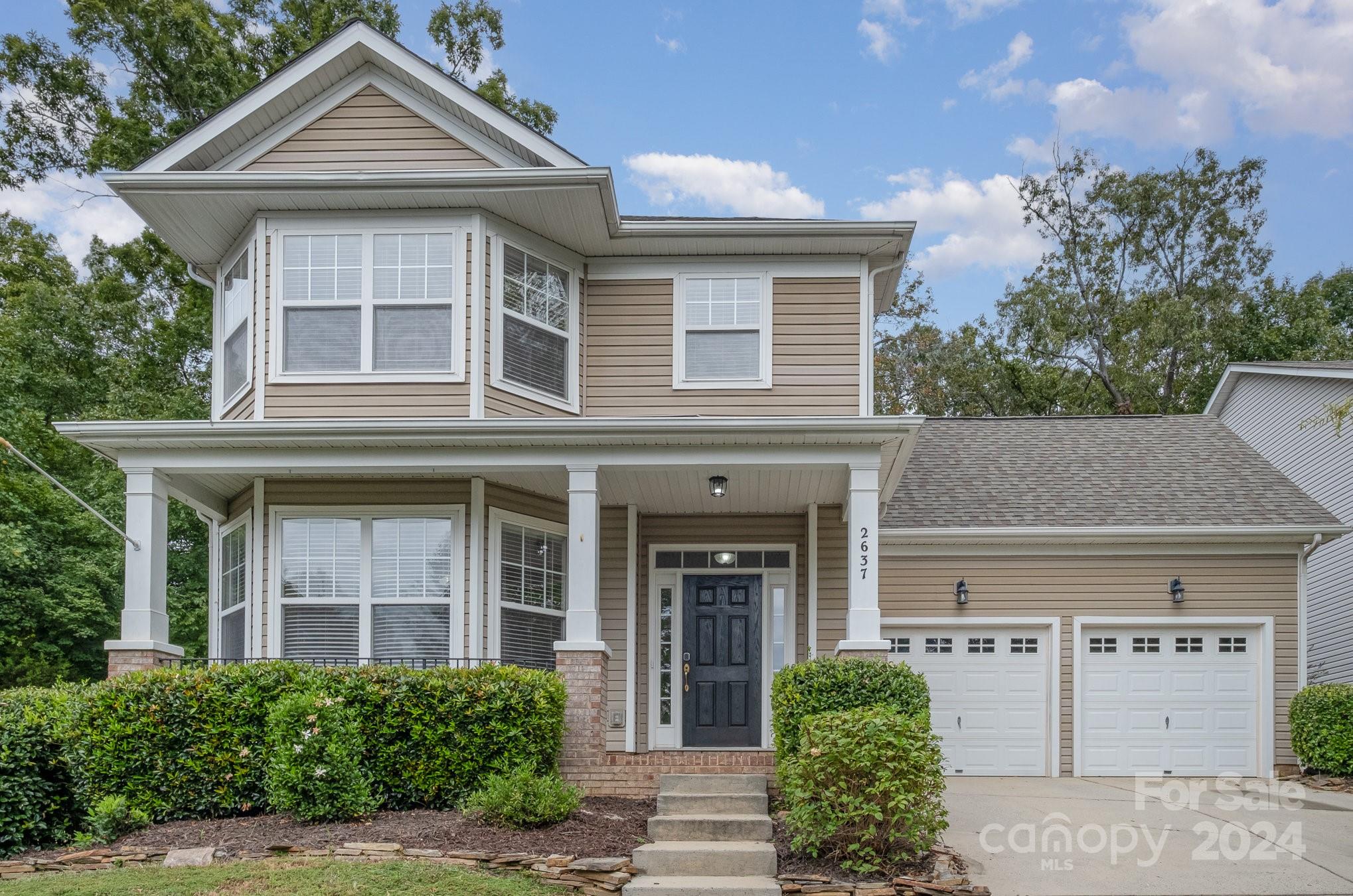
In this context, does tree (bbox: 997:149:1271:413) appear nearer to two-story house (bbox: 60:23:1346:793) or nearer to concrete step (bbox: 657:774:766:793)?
two-story house (bbox: 60:23:1346:793)

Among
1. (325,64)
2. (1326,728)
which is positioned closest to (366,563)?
(325,64)

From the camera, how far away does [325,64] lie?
35.6 feet

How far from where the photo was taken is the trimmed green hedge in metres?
8.55

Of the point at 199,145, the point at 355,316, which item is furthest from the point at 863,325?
the point at 199,145

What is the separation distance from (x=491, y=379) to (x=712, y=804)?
4.25 m

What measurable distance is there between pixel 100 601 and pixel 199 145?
908 cm

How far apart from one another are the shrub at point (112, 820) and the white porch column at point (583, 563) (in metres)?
3.31

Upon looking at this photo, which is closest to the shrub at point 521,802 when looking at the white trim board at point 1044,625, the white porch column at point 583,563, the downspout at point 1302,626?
the white porch column at point 583,563

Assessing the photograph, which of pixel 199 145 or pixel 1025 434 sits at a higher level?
pixel 199 145

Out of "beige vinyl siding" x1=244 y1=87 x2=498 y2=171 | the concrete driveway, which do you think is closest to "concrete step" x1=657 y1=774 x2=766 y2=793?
the concrete driveway

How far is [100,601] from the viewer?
17.2 meters

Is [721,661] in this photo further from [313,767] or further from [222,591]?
[222,591]

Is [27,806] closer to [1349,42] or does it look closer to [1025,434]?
[1025,434]

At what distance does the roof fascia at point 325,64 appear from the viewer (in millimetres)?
10805
